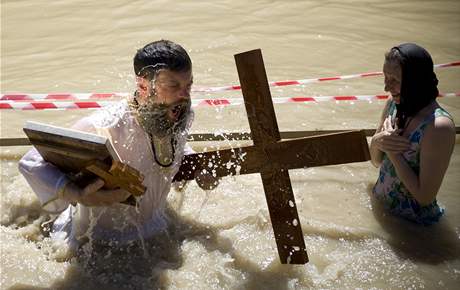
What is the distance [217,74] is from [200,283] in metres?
3.44

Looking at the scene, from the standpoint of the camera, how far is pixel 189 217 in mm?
3842

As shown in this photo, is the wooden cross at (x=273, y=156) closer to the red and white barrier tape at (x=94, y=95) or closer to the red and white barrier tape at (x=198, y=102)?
the red and white barrier tape at (x=198, y=102)

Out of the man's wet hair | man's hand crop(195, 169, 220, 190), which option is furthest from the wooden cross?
the man's wet hair

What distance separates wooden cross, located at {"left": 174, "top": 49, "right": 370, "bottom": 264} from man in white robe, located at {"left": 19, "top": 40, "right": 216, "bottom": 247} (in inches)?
5.7

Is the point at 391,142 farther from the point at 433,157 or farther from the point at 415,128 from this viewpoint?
the point at 433,157

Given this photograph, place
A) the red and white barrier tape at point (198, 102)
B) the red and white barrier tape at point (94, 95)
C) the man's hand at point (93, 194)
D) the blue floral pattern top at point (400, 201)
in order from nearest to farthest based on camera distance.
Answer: the man's hand at point (93, 194), the blue floral pattern top at point (400, 201), the red and white barrier tape at point (198, 102), the red and white barrier tape at point (94, 95)

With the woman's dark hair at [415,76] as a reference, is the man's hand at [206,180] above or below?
below

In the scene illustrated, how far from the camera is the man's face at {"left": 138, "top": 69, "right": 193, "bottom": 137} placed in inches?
109

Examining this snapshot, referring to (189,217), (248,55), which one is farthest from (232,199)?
(248,55)

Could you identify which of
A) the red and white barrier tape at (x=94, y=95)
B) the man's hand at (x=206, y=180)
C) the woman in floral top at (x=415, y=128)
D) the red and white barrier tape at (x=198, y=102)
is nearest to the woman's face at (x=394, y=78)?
the woman in floral top at (x=415, y=128)

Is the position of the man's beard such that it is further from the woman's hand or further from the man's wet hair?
the woman's hand

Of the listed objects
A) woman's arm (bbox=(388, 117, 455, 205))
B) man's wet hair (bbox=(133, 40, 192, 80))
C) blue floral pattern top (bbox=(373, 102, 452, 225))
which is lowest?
blue floral pattern top (bbox=(373, 102, 452, 225))

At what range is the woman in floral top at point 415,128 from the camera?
127 inches

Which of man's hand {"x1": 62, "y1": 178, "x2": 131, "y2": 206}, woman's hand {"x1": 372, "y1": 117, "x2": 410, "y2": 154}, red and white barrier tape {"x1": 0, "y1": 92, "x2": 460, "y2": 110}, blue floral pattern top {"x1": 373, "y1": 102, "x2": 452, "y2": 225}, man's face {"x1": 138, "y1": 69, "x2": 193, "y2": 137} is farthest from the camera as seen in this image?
red and white barrier tape {"x1": 0, "y1": 92, "x2": 460, "y2": 110}
